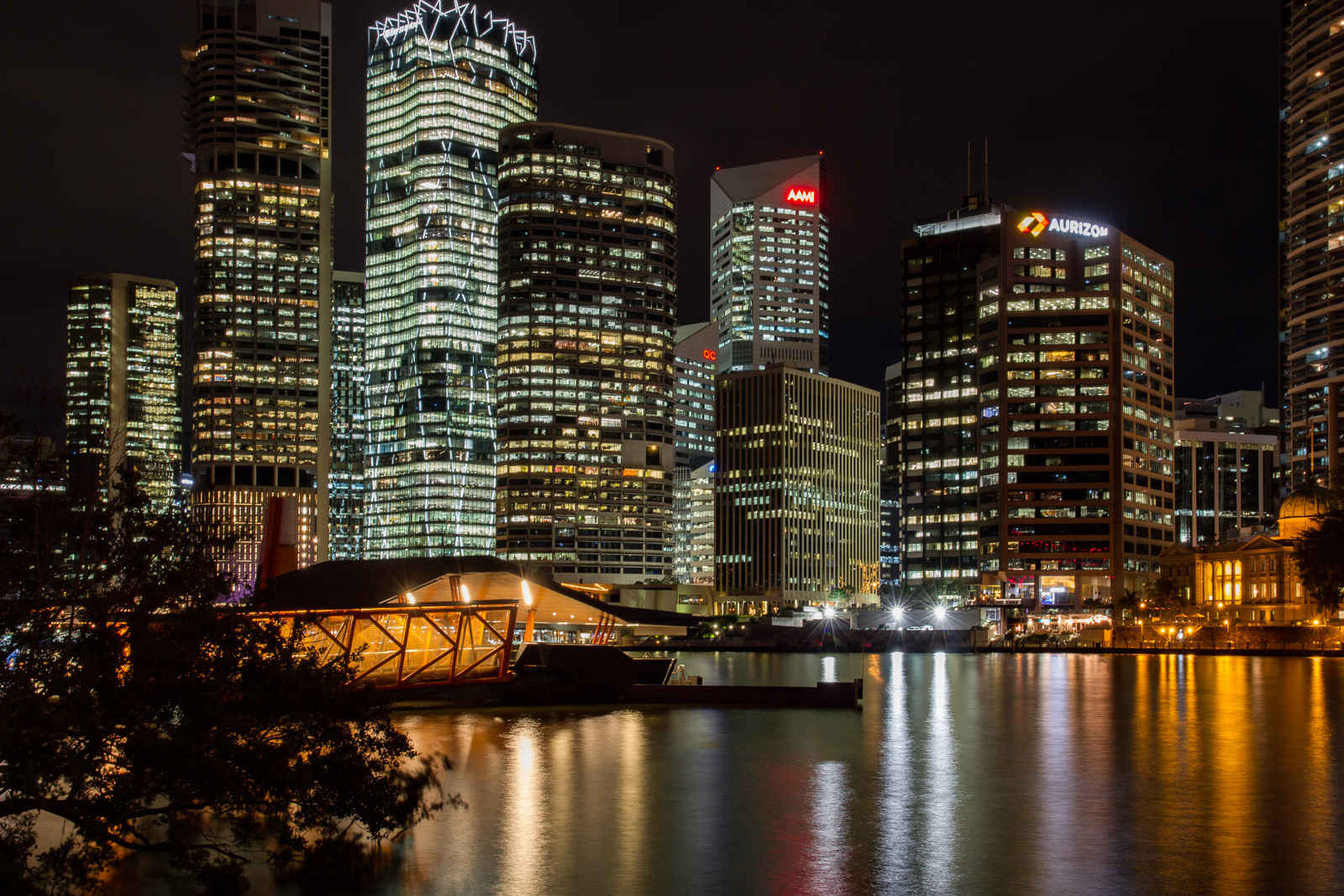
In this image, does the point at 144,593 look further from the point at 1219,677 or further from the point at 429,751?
the point at 1219,677

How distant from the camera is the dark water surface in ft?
74.5

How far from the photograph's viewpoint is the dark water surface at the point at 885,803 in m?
22.7

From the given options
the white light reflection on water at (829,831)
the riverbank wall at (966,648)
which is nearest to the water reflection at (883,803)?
the white light reflection on water at (829,831)

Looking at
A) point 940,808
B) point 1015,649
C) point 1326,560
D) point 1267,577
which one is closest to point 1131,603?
point 1267,577

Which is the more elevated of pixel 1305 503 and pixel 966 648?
pixel 1305 503

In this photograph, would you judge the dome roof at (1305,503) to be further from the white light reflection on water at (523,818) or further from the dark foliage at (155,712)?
the dark foliage at (155,712)

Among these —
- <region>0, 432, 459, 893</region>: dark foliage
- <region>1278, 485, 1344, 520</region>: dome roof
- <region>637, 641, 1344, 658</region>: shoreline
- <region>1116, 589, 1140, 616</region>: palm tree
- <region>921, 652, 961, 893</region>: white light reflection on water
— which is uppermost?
<region>1278, 485, 1344, 520</region>: dome roof

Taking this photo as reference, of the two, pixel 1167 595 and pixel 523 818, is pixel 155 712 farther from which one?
pixel 1167 595

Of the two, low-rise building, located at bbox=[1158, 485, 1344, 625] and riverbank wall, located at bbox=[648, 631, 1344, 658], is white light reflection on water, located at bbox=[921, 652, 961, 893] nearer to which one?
riverbank wall, located at bbox=[648, 631, 1344, 658]

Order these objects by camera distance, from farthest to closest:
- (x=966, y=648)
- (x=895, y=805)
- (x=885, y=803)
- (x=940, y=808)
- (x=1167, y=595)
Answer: (x=1167, y=595), (x=966, y=648), (x=885, y=803), (x=895, y=805), (x=940, y=808)

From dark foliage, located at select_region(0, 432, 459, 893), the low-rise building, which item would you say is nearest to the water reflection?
dark foliage, located at select_region(0, 432, 459, 893)

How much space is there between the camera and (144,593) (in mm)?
22266

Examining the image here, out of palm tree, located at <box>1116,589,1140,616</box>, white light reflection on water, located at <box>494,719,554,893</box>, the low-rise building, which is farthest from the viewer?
palm tree, located at <box>1116,589,1140,616</box>

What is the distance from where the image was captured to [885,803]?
30.9 metres
